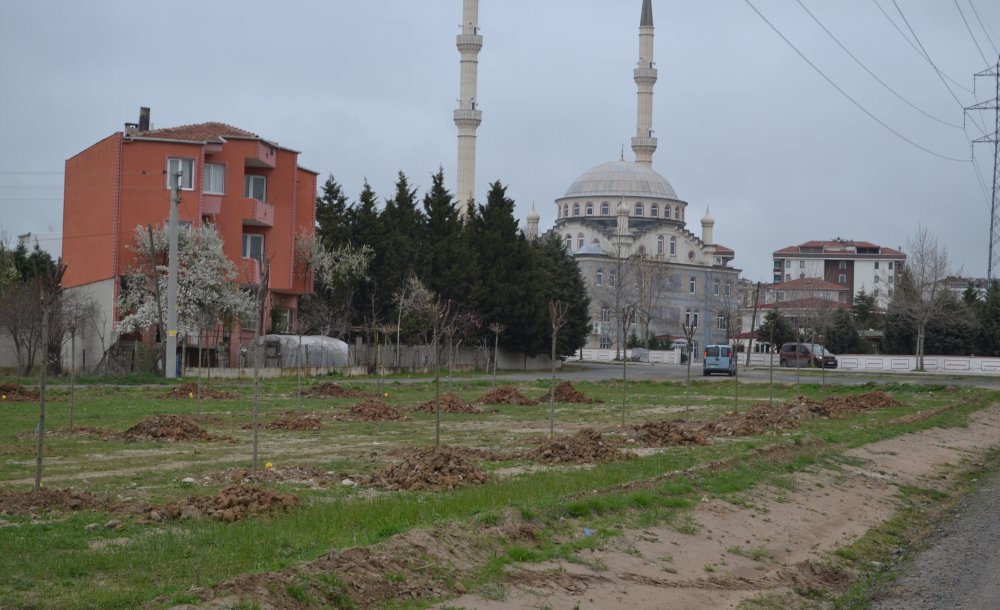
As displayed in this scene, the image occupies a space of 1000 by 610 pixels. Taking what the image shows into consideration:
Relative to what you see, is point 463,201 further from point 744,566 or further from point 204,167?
point 744,566

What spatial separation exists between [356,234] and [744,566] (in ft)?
170

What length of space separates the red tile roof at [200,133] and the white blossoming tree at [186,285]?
165 inches

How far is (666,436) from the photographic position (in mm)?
23125

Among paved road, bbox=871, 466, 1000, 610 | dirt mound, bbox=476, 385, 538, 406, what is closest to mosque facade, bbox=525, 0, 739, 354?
dirt mound, bbox=476, 385, 538, 406

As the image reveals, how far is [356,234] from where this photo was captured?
208 feet

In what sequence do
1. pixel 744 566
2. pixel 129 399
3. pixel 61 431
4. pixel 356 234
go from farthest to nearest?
pixel 356 234
pixel 129 399
pixel 61 431
pixel 744 566

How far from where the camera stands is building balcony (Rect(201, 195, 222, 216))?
169 feet

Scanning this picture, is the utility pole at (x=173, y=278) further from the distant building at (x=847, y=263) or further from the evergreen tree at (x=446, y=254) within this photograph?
the distant building at (x=847, y=263)

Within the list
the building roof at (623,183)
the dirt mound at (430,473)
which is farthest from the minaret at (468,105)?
the dirt mound at (430,473)

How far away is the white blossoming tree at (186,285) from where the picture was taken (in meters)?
48.9

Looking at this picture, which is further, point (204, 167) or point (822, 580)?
point (204, 167)

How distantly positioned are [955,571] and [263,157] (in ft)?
146

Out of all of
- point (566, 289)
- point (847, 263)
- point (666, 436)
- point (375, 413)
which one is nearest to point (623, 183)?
point (847, 263)

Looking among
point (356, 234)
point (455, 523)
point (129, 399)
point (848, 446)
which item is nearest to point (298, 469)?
point (455, 523)
